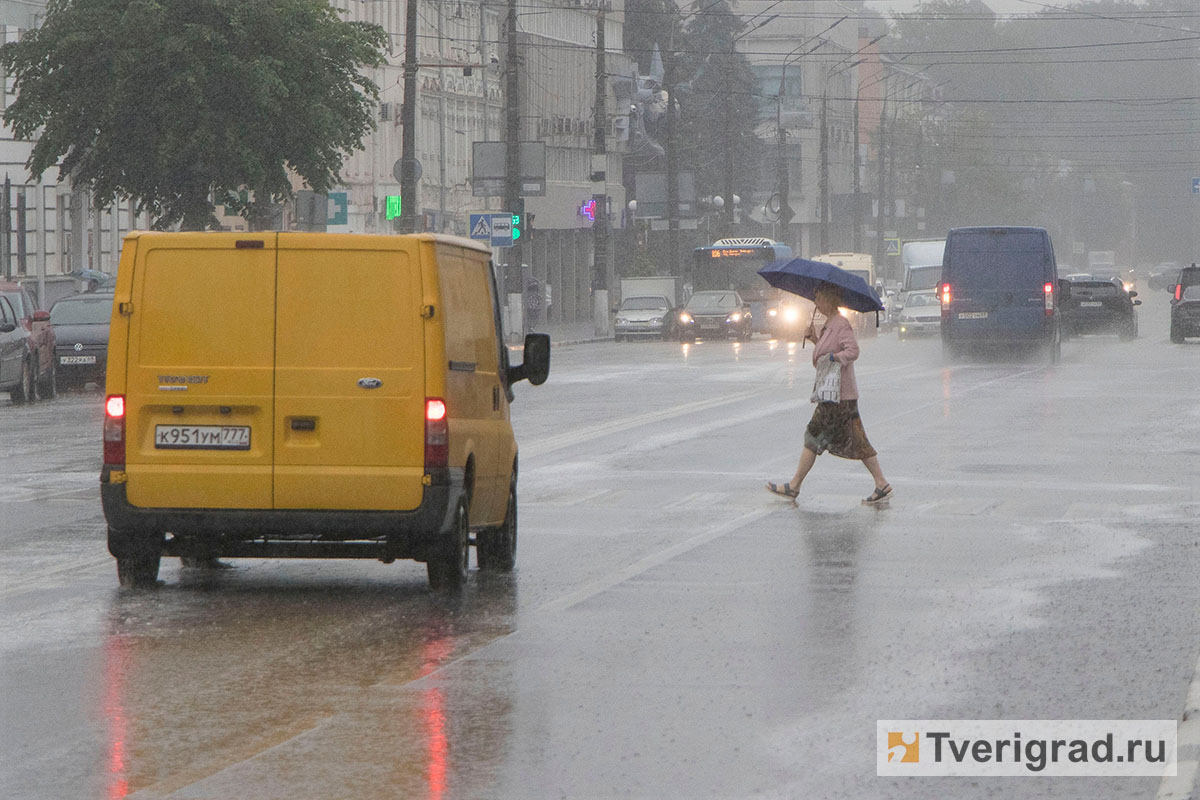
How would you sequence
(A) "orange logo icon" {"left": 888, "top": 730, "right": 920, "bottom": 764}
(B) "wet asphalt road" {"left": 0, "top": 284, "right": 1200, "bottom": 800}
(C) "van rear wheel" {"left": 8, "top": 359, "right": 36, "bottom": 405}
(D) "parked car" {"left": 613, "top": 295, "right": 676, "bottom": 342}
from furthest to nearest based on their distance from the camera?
1. (D) "parked car" {"left": 613, "top": 295, "right": 676, "bottom": 342}
2. (C) "van rear wheel" {"left": 8, "top": 359, "right": 36, "bottom": 405}
3. (A) "orange logo icon" {"left": 888, "top": 730, "right": 920, "bottom": 764}
4. (B) "wet asphalt road" {"left": 0, "top": 284, "right": 1200, "bottom": 800}

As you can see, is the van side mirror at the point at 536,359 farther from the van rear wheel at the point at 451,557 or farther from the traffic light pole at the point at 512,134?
the traffic light pole at the point at 512,134

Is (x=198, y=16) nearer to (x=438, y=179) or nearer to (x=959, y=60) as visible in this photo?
(x=438, y=179)

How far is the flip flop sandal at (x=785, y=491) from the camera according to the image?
650 inches

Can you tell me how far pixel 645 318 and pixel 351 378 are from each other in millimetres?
51542

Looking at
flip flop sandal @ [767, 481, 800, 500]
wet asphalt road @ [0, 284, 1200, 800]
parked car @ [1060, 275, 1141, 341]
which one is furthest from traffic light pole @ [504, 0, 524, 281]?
flip flop sandal @ [767, 481, 800, 500]

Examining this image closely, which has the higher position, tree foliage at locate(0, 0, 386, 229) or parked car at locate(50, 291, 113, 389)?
tree foliage at locate(0, 0, 386, 229)

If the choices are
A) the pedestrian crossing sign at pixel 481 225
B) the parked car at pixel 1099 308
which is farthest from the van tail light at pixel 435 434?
the parked car at pixel 1099 308

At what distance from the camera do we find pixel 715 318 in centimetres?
6153

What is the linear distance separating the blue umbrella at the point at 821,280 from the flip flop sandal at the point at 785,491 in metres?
1.37

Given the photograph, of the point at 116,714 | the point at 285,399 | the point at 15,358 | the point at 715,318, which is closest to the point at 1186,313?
the point at 715,318

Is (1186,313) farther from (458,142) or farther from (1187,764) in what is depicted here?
(1187,764)

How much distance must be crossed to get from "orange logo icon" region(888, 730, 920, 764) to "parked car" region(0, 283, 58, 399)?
992 inches

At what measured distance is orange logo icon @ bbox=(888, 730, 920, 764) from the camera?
735 cm

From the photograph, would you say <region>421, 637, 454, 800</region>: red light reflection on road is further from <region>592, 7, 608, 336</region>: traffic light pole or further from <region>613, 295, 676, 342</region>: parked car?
<region>613, 295, 676, 342</region>: parked car
